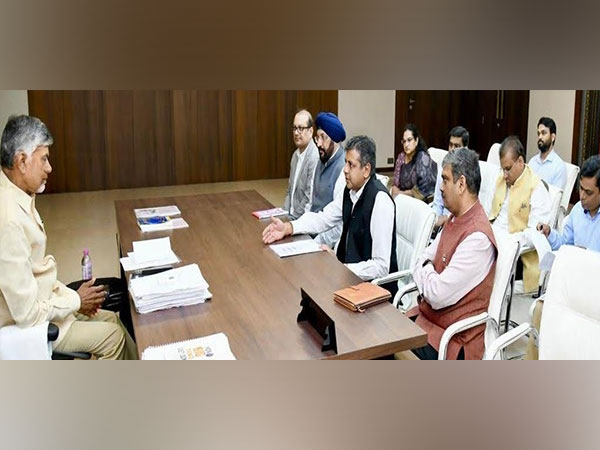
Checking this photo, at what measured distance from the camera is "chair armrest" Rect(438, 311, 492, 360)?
237 centimetres

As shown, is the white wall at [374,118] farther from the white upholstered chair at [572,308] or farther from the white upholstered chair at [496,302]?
the white upholstered chair at [572,308]

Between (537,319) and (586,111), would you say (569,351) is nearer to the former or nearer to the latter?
(537,319)

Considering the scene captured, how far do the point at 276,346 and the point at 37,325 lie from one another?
0.87m

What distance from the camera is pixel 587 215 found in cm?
335

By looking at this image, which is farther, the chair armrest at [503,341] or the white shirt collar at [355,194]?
the white shirt collar at [355,194]

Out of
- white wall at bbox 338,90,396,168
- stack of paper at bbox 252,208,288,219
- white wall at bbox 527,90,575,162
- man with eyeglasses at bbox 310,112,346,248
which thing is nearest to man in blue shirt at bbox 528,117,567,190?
white wall at bbox 527,90,575,162

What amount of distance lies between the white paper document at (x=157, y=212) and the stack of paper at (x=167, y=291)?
1354mm

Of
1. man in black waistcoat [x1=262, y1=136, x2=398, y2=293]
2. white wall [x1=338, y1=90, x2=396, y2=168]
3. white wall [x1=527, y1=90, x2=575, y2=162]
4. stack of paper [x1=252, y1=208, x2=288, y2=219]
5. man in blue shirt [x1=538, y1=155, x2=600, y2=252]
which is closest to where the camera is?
man in black waistcoat [x1=262, y1=136, x2=398, y2=293]

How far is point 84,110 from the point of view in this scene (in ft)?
27.0

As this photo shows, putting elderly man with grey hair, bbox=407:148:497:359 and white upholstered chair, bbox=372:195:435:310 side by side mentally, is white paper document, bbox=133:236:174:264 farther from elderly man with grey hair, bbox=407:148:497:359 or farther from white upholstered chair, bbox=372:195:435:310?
elderly man with grey hair, bbox=407:148:497:359

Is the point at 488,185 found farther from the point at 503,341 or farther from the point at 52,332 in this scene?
the point at 52,332

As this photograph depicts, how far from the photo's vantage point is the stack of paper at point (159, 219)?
11.6 feet

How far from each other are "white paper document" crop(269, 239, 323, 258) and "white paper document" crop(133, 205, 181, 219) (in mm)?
1047

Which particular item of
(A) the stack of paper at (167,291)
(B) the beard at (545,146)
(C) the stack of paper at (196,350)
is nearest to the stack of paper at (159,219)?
(A) the stack of paper at (167,291)
